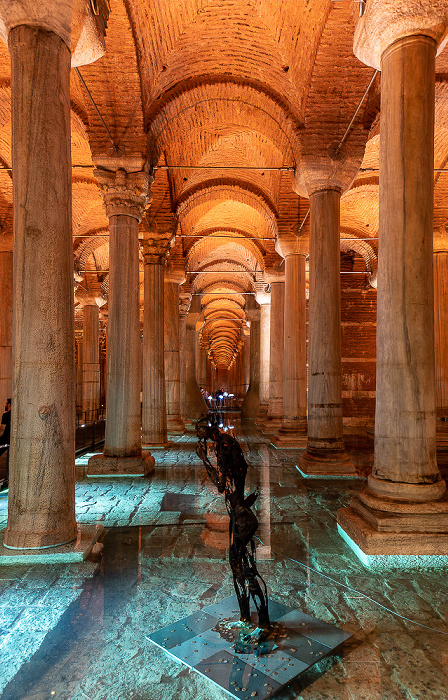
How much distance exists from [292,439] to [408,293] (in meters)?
6.81

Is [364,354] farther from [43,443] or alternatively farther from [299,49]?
[43,443]

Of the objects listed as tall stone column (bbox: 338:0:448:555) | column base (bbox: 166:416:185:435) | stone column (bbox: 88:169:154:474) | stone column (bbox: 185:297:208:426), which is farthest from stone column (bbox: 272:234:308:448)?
tall stone column (bbox: 338:0:448:555)

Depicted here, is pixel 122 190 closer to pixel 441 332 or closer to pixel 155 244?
pixel 155 244

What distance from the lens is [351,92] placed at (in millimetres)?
7168

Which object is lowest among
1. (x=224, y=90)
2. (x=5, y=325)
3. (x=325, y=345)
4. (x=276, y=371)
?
(x=276, y=371)

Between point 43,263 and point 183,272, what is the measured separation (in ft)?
33.5

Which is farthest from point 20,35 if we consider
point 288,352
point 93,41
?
point 288,352

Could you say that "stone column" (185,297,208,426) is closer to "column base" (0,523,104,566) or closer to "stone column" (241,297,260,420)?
"stone column" (241,297,260,420)

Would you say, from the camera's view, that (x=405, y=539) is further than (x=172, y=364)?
No

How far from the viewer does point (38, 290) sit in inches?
147

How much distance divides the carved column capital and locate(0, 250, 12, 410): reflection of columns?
5.17m

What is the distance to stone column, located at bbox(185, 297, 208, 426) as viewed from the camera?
17.1 meters

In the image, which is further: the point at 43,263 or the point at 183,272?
the point at 183,272

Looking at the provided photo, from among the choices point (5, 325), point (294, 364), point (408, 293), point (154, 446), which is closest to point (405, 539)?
point (408, 293)
